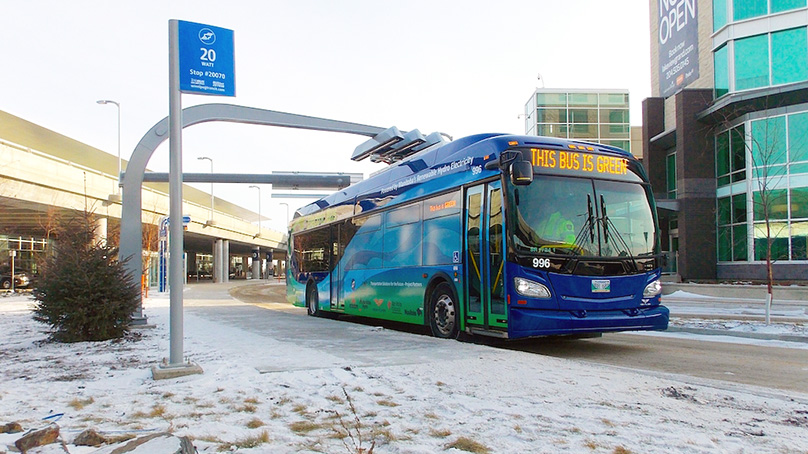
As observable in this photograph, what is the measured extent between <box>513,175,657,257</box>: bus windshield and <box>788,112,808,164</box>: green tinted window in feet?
60.4

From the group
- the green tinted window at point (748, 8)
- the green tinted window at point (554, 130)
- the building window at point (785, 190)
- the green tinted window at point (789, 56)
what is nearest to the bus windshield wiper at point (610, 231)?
the building window at point (785, 190)

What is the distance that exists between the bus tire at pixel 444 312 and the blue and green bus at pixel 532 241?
0.02 metres

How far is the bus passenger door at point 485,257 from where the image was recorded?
8969mm

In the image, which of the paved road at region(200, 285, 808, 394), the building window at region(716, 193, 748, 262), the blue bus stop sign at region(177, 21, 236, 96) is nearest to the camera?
the blue bus stop sign at region(177, 21, 236, 96)

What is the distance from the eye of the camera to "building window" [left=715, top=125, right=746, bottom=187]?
85.1 ft

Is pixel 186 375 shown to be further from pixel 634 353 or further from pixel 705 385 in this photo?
pixel 634 353

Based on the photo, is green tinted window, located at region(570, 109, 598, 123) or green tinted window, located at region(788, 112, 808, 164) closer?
green tinted window, located at region(788, 112, 808, 164)

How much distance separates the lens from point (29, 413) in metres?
5.13

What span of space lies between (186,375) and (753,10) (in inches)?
1087

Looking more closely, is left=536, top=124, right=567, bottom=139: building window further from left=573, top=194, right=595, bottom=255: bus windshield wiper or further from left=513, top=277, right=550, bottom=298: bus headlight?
left=513, top=277, right=550, bottom=298: bus headlight

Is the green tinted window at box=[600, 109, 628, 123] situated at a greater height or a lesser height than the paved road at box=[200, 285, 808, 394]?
greater

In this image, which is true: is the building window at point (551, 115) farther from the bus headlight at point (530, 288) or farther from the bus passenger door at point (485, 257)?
the bus headlight at point (530, 288)

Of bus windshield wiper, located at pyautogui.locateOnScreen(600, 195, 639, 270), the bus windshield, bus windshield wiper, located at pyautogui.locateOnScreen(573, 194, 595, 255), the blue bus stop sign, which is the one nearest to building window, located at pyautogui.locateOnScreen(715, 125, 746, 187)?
the bus windshield

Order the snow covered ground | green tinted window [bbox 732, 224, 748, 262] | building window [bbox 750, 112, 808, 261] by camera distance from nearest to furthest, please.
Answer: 1. the snow covered ground
2. building window [bbox 750, 112, 808, 261]
3. green tinted window [bbox 732, 224, 748, 262]
